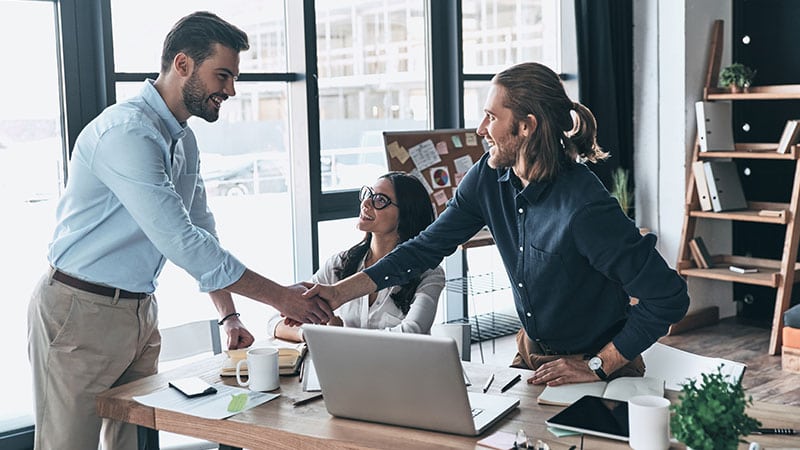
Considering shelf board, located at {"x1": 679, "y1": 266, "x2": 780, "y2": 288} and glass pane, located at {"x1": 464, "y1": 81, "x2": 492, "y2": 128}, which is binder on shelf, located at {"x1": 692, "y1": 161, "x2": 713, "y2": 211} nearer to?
shelf board, located at {"x1": 679, "y1": 266, "x2": 780, "y2": 288}

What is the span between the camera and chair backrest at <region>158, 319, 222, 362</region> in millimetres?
2809

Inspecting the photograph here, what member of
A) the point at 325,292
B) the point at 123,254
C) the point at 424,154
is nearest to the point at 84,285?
the point at 123,254

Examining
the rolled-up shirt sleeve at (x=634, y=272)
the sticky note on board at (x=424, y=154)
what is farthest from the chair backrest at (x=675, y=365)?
the sticky note on board at (x=424, y=154)

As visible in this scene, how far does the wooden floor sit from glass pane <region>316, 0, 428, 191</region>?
4.13 ft

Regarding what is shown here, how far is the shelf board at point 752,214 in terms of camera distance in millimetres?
5371

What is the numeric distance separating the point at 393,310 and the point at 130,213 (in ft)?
3.09

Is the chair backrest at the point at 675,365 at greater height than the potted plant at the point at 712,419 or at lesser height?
lesser

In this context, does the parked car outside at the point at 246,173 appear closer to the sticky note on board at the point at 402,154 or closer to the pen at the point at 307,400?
the sticky note on board at the point at 402,154

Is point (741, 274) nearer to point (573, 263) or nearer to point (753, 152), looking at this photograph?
point (753, 152)

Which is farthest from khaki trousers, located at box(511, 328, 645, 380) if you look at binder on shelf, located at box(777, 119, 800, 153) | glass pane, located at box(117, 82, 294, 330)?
binder on shelf, located at box(777, 119, 800, 153)

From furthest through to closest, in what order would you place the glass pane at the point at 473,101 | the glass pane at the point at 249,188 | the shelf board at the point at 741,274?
1. the glass pane at the point at 473,101
2. the shelf board at the point at 741,274
3. the glass pane at the point at 249,188

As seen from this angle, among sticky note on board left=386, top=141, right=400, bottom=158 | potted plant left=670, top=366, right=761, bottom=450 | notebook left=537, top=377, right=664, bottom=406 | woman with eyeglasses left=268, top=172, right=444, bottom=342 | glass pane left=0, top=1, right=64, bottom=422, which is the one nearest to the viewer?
potted plant left=670, top=366, right=761, bottom=450

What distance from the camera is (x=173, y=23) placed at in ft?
14.0

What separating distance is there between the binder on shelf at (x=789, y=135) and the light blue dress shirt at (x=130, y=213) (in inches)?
152
